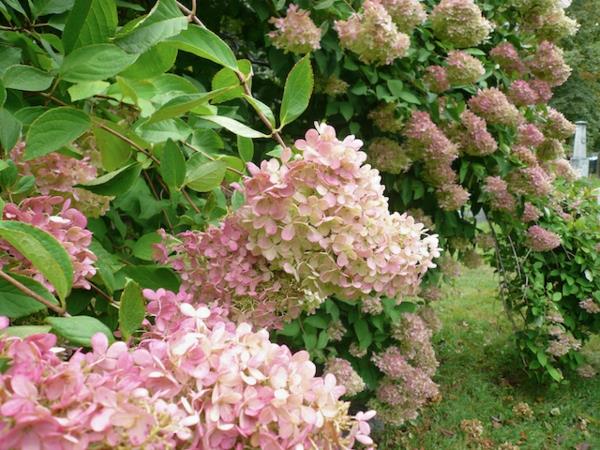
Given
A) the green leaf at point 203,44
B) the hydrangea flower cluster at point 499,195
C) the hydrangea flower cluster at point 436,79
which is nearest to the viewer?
the green leaf at point 203,44

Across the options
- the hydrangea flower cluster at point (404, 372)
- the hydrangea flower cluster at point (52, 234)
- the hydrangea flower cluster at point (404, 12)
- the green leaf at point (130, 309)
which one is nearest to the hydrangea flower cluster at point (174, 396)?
the green leaf at point (130, 309)

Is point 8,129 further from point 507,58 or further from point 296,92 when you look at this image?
point 507,58

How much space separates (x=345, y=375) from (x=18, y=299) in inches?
65.0

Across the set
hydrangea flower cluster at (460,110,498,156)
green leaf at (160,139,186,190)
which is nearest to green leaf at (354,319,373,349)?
hydrangea flower cluster at (460,110,498,156)

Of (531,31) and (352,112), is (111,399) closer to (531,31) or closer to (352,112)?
(352,112)

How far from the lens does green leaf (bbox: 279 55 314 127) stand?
828 mm

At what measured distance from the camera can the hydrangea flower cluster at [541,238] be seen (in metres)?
2.90

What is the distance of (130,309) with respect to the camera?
0.56 meters

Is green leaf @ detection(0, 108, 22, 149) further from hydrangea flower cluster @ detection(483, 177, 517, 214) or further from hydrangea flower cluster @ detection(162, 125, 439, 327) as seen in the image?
hydrangea flower cluster @ detection(483, 177, 517, 214)

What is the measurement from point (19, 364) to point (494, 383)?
377cm

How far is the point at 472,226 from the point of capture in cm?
267

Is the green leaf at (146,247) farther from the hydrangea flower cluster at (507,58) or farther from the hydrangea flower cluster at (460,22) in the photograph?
the hydrangea flower cluster at (507,58)

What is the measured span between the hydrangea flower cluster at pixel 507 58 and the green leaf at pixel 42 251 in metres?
2.40

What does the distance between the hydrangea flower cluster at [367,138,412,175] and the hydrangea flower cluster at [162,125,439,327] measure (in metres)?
1.32
